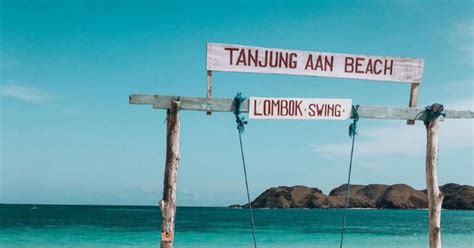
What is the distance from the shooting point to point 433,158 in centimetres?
683

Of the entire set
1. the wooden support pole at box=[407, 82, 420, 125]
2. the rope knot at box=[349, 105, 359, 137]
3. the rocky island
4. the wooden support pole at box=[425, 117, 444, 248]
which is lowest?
the rocky island

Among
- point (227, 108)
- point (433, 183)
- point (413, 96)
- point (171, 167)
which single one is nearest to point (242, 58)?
point (227, 108)

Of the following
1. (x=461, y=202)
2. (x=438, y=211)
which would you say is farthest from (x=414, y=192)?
(x=438, y=211)

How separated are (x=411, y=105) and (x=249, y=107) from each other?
1.89 m

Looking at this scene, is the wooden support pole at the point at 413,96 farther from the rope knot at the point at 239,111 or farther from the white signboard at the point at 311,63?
the rope knot at the point at 239,111

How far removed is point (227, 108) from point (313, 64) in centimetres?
98

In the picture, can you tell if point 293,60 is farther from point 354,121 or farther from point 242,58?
point 354,121

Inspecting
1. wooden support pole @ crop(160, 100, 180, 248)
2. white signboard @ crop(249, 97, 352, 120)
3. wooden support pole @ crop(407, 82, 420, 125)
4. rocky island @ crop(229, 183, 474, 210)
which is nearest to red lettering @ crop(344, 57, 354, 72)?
white signboard @ crop(249, 97, 352, 120)

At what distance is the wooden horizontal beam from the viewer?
5.88m

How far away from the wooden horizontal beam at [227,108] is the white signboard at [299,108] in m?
0.13

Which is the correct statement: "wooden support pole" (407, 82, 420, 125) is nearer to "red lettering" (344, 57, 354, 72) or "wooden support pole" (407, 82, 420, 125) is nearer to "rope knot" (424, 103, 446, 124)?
"rope knot" (424, 103, 446, 124)

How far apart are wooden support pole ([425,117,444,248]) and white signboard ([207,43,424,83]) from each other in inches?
23.2

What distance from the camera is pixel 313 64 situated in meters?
6.23

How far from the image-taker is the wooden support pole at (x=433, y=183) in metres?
6.73
